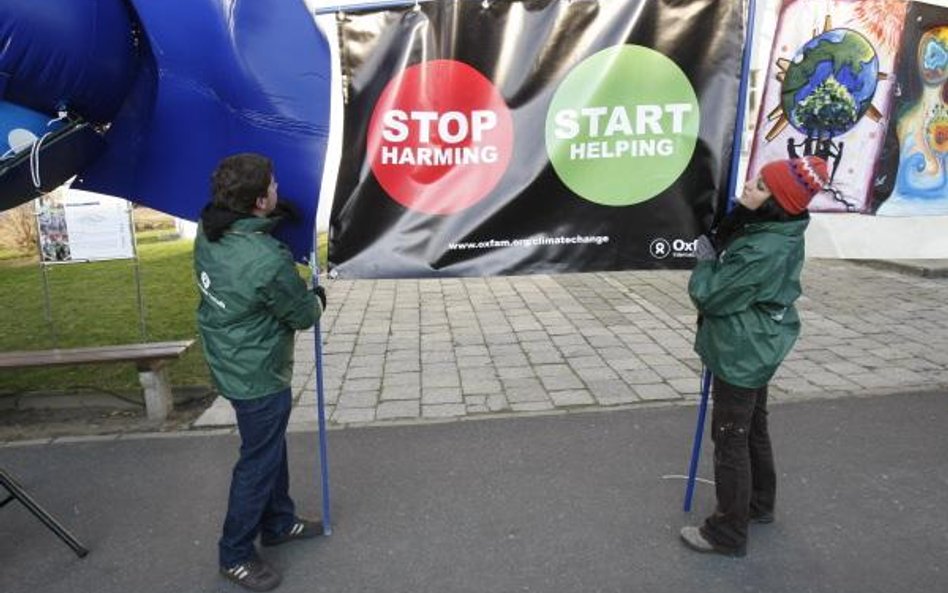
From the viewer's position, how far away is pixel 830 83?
3.18 metres

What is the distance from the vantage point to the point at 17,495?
315cm

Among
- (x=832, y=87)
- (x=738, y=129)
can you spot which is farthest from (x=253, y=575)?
(x=832, y=87)

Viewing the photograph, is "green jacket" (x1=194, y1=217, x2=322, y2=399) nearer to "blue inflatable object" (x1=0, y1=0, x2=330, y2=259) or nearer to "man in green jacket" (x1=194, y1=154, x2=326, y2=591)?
"man in green jacket" (x1=194, y1=154, x2=326, y2=591)

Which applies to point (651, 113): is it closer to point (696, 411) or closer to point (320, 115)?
point (320, 115)

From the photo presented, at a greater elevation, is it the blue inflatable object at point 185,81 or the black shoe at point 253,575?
the blue inflatable object at point 185,81

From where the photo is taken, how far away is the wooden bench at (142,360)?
4648mm

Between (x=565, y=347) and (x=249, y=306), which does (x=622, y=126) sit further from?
(x=565, y=347)

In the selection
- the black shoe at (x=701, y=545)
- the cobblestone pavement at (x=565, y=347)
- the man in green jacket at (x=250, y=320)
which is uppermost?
the man in green jacket at (x=250, y=320)

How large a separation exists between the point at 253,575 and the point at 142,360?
2.30 metres

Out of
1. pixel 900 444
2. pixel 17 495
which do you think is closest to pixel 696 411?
pixel 900 444

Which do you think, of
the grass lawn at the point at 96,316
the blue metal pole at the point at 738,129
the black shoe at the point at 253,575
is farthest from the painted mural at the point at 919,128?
the black shoe at the point at 253,575

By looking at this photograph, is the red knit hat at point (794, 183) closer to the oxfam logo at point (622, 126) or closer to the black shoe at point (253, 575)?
the oxfam logo at point (622, 126)

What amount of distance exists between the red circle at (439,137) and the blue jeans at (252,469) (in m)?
1.12

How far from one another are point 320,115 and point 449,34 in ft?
2.38
